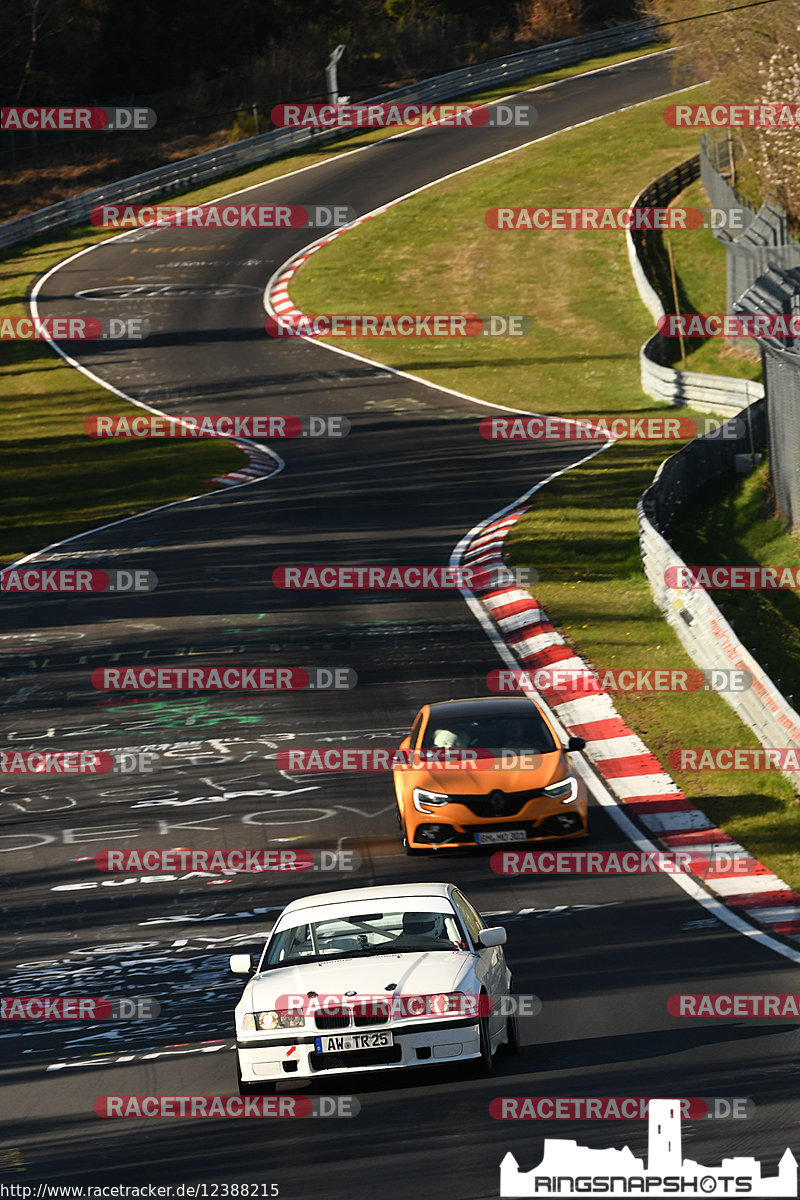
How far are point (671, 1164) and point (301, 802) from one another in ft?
30.5

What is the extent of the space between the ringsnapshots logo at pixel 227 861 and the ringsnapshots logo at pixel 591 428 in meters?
23.9

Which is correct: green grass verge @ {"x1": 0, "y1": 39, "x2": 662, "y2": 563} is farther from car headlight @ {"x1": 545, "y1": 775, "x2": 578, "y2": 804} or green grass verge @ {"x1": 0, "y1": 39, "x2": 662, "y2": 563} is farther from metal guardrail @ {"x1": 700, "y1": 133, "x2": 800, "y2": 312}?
car headlight @ {"x1": 545, "y1": 775, "x2": 578, "y2": 804}

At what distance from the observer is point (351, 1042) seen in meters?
9.40

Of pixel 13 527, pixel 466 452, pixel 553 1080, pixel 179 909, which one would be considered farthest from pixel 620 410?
pixel 553 1080

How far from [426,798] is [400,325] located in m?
38.3

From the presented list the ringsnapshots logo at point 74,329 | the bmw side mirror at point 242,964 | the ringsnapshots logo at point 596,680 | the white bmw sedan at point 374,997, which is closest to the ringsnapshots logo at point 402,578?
the ringsnapshots logo at point 596,680

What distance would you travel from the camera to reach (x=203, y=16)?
82938mm

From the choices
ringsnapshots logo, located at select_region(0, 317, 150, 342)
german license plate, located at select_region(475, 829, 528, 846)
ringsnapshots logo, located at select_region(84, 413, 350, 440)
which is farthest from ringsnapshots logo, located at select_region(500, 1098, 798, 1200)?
ringsnapshots logo, located at select_region(0, 317, 150, 342)

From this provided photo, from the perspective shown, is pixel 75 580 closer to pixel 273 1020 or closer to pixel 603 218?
pixel 273 1020

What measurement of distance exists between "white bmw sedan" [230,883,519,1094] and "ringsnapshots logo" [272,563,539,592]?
15774 millimetres

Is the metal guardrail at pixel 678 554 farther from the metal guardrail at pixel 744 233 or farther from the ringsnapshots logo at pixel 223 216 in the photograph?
the ringsnapshots logo at pixel 223 216

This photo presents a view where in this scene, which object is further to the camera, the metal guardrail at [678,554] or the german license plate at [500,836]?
the metal guardrail at [678,554]

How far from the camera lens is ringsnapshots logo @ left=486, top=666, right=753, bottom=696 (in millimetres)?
20422

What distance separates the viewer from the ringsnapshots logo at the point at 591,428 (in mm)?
38125
